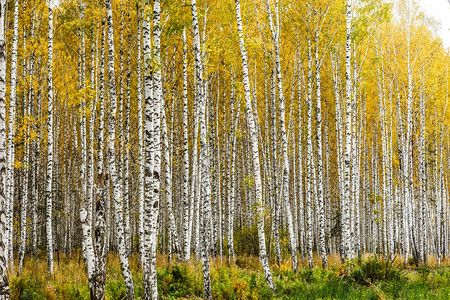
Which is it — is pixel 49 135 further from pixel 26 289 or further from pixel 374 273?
pixel 374 273

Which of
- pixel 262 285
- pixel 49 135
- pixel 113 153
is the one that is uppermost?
pixel 49 135

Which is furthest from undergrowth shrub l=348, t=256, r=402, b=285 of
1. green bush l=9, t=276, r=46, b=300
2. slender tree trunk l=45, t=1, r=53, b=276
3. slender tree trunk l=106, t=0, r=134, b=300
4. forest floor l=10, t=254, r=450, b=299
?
slender tree trunk l=45, t=1, r=53, b=276

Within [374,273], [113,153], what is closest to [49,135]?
[113,153]

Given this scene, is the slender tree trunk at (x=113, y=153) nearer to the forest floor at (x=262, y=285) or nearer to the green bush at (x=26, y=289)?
the forest floor at (x=262, y=285)

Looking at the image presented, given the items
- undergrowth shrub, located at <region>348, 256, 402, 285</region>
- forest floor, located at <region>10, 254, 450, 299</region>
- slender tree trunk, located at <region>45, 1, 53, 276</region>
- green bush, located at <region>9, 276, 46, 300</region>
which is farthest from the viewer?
undergrowth shrub, located at <region>348, 256, 402, 285</region>

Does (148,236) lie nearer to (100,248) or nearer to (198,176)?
(100,248)

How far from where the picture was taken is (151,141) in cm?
629

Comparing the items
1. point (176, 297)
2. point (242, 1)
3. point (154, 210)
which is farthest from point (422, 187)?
point (154, 210)

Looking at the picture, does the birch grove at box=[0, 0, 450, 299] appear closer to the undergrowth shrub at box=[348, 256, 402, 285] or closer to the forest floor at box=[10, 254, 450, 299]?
the forest floor at box=[10, 254, 450, 299]

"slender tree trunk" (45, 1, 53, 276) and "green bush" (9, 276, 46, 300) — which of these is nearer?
"green bush" (9, 276, 46, 300)

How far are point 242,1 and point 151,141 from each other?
790cm

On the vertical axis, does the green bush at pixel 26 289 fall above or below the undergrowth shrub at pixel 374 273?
above

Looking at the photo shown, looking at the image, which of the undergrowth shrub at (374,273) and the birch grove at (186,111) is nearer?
the birch grove at (186,111)

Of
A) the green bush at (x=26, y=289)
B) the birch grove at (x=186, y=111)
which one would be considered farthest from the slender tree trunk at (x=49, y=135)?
the green bush at (x=26, y=289)
